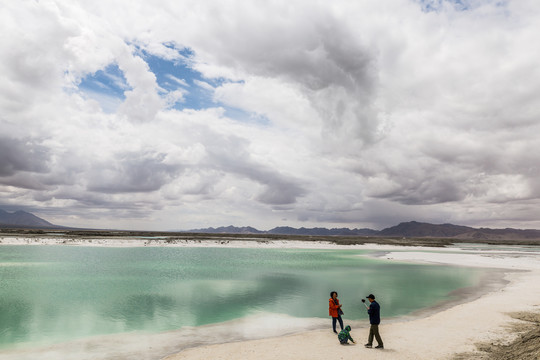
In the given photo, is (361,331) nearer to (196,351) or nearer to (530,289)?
(196,351)

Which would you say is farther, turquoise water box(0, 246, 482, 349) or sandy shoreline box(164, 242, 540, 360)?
turquoise water box(0, 246, 482, 349)

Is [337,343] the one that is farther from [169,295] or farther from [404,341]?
[169,295]

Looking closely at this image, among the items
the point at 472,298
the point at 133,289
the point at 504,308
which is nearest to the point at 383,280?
the point at 472,298

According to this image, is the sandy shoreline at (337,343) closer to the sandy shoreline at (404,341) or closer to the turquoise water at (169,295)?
the sandy shoreline at (404,341)

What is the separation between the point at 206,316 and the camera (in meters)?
22.6

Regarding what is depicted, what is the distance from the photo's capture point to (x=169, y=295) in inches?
1145

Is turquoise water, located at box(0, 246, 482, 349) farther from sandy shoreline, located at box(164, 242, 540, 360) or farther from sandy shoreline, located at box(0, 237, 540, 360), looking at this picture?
sandy shoreline, located at box(164, 242, 540, 360)

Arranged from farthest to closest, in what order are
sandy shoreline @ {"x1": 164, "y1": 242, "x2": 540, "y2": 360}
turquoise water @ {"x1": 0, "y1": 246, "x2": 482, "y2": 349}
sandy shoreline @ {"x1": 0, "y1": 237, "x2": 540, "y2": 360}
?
turquoise water @ {"x1": 0, "y1": 246, "x2": 482, "y2": 349} → sandy shoreline @ {"x1": 0, "y1": 237, "x2": 540, "y2": 360} → sandy shoreline @ {"x1": 164, "y1": 242, "x2": 540, "y2": 360}

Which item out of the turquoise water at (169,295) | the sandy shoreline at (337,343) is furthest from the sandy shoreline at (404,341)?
the turquoise water at (169,295)

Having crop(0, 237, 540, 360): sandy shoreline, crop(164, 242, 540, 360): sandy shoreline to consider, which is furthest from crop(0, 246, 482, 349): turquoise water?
crop(164, 242, 540, 360): sandy shoreline

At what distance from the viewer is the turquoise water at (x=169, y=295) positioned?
2027cm

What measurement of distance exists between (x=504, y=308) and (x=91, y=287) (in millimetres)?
36412

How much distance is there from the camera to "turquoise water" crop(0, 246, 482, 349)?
66.5ft

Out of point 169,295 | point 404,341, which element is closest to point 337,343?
point 404,341
